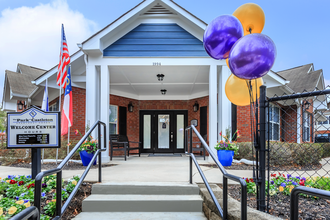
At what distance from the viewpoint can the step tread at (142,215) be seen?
2.80 meters

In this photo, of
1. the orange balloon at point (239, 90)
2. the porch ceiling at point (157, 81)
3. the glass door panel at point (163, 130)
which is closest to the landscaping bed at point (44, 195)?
the orange balloon at point (239, 90)

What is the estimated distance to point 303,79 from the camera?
1297 cm

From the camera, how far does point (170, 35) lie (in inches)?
255

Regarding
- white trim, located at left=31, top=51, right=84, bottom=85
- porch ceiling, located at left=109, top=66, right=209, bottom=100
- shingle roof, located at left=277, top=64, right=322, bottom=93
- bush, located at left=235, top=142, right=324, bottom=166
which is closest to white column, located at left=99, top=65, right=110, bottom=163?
porch ceiling, located at left=109, top=66, right=209, bottom=100

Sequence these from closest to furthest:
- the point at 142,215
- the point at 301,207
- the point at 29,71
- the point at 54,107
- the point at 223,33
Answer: the point at 301,207 → the point at 223,33 → the point at 142,215 → the point at 54,107 → the point at 29,71

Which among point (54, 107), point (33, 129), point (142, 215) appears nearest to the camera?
point (142, 215)

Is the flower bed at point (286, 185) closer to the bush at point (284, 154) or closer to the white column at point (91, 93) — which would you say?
the bush at point (284, 154)

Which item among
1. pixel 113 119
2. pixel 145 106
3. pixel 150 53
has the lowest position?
pixel 113 119

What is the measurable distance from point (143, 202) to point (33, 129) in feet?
6.26

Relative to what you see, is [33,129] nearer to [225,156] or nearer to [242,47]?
[242,47]

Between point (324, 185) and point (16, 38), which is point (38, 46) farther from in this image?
point (324, 185)

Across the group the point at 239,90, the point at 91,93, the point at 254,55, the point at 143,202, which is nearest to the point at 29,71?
the point at 91,93

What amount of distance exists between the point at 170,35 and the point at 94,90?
249cm

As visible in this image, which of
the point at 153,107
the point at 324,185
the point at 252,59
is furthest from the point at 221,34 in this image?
the point at 153,107
